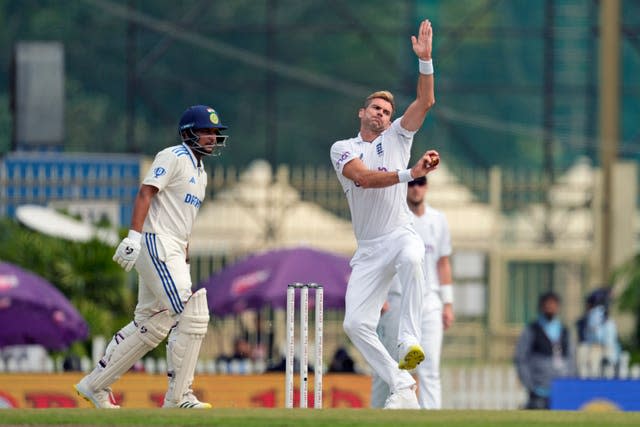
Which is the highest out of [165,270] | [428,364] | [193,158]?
[193,158]

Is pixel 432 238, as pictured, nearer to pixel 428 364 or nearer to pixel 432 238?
pixel 432 238

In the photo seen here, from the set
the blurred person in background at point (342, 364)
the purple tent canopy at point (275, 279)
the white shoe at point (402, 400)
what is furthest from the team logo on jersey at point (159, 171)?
the purple tent canopy at point (275, 279)

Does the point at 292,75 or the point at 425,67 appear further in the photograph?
the point at 292,75

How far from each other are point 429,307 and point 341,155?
270cm

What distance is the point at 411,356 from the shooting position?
14344mm

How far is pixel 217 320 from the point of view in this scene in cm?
3116

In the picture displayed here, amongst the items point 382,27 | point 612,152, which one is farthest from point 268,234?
point 382,27

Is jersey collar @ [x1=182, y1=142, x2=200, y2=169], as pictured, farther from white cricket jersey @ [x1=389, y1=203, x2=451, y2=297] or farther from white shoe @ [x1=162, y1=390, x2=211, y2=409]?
white cricket jersey @ [x1=389, y1=203, x2=451, y2=297]

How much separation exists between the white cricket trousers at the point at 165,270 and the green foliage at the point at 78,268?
38.3 ft

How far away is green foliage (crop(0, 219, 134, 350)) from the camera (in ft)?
86.2

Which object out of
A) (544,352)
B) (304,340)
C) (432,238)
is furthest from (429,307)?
(544,352)

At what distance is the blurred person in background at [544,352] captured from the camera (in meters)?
23.2

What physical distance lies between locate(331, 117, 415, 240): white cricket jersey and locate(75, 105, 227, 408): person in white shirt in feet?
2.95

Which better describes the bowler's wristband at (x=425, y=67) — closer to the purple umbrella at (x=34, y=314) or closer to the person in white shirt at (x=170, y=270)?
the person in white shirt at (x=170, y=270)
